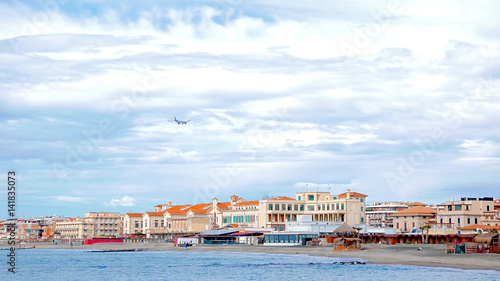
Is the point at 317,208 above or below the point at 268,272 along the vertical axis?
above

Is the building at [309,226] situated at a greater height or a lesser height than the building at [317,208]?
lesser

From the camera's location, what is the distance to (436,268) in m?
69.6

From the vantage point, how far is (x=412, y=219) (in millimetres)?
156750

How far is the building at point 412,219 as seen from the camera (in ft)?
511

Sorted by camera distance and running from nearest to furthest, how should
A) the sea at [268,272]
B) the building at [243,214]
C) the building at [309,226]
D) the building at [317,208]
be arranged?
the sea at [268,272]
the building at [309,226]
the building at [317,208]
the building at [243,214]

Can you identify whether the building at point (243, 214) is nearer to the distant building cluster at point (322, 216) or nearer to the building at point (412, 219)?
the distant building cluster at point (322, 216)

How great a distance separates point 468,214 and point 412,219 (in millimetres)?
17986

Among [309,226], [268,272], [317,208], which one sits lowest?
[268,272]

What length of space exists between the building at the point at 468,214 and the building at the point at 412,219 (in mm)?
8855

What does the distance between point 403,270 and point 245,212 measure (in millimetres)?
104606

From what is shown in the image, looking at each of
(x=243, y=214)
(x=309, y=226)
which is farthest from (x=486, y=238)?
(x=243, y=214)

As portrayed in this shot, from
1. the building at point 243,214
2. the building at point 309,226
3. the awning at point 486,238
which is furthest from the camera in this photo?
the building at point 243,214

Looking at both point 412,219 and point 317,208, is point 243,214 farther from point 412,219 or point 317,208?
point 412,219

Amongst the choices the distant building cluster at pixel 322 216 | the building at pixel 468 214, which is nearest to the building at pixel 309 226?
the distant building cluster at pixel 322 216
